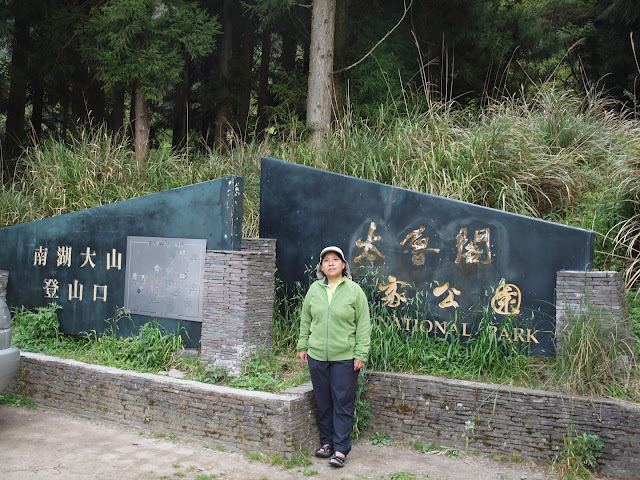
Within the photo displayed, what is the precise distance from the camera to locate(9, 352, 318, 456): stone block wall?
4.91 metres

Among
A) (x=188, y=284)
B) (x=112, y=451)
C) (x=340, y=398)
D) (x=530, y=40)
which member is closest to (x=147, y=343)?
(x=188, y=284)

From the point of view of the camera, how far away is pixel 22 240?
7406 millimetres

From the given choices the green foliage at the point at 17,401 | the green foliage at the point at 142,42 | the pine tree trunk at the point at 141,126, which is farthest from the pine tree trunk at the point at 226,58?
the green foliage at the point at 17,401

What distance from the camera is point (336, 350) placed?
15.7 ft

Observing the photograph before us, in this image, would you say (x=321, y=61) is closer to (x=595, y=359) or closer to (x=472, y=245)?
(x=472, y=245)

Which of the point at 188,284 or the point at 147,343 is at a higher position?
the point at 188,284

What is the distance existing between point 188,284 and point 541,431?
130 inches

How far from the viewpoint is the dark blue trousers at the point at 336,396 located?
4.83 metres

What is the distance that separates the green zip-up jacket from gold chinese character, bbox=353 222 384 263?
102cm

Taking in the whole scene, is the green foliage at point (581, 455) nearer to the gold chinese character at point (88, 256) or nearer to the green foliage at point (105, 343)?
the green foliage at point (105, 343)

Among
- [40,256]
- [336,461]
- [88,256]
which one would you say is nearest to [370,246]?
[336,461]

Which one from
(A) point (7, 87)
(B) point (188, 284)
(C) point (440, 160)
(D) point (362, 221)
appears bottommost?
(B) point (188, 284)

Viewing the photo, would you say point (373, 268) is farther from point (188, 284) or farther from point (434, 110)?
point (434, 110)

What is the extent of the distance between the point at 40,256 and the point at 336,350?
4140 mm
